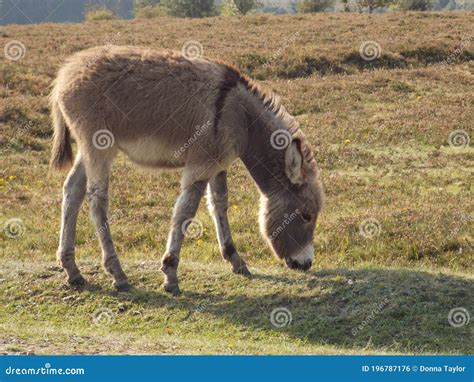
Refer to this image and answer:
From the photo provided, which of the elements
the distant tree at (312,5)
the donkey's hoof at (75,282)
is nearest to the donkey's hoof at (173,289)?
the donkey's hoof at (75,282)

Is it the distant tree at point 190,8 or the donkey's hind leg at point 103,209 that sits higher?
the distant tree at point 190,8

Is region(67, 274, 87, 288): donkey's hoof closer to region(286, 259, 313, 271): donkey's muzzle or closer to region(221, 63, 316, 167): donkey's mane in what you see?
region(286, 259, 313, 271): donkey's muzzle

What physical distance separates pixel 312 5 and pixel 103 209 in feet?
248

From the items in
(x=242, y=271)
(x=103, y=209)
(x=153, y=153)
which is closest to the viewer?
(x=153, y=153)

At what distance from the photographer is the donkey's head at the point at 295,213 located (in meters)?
10.7

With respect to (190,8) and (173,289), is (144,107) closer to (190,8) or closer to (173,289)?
(173,289)

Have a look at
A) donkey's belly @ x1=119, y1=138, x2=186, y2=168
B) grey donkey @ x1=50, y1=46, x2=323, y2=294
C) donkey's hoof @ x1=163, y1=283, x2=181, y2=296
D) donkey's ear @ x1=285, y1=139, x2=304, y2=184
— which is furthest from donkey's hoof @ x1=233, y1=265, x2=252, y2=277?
donkey's belly @ x1=119, y1=138, x2=186, y2=168

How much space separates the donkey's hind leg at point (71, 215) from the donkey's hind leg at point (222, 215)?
1.92 metres

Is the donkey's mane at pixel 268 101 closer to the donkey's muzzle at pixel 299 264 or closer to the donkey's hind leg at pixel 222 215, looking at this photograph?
the donkey's hind leg at pixel 222 215

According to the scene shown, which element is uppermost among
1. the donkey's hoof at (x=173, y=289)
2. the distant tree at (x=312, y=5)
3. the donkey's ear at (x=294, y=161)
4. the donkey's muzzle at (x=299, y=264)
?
the distant tree at (x=312, y=5)

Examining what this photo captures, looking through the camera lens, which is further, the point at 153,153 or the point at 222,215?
the point at 222,215

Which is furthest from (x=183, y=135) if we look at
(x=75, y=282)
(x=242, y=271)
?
(x=75, y=282)

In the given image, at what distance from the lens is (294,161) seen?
10367 mm

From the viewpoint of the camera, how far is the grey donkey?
10.4m
